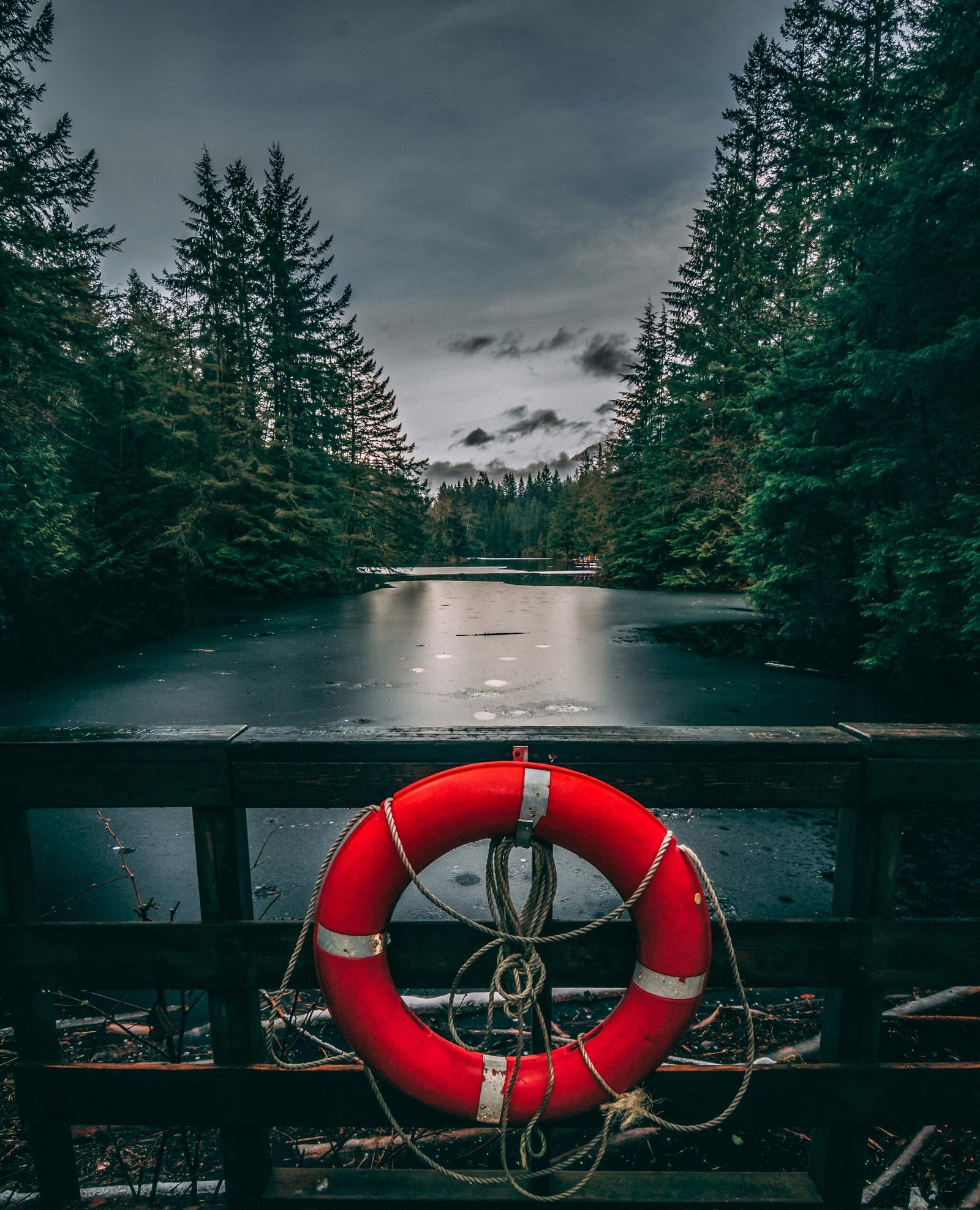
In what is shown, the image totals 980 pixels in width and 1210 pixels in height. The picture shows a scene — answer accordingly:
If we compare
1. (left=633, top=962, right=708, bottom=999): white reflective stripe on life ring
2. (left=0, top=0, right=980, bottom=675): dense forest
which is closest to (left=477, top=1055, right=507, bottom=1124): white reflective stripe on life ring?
(left=633, top=962, right=708, bottom=999): white reflective stripe on life ring

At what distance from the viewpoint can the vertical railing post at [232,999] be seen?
1.33 meters

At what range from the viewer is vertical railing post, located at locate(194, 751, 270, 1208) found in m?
1.33

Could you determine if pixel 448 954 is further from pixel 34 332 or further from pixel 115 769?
pixel 34 332

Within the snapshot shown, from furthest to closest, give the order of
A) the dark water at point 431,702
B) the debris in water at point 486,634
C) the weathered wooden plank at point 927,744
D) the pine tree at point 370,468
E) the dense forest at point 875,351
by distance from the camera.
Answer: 1. the pine tree at point 370,468
2. the debris in water at point 486,634
3. the dense forest at point 875,351
4. the dark water at point 431,702
5. the weathered wooden plank at point 927,744

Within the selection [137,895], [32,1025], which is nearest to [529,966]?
[32,1025]

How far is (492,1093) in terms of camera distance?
1.22 m

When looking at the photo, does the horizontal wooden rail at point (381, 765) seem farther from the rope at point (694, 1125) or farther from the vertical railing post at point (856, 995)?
the rope at point (694, 1125)

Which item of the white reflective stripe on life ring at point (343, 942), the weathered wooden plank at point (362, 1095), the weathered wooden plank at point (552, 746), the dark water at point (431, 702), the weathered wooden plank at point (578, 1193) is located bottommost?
the dark water at point (431, 702)

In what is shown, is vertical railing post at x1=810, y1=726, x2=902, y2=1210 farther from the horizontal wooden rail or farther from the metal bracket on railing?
the metal bracket on railing

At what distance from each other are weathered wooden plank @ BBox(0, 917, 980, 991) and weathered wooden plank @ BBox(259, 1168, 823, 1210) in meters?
0.51

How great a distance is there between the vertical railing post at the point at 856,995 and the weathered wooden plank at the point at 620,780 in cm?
8

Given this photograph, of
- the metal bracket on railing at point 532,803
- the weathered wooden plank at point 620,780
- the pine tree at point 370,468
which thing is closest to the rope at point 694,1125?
the weathered wooden plank at point 620,780

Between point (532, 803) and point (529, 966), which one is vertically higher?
point (532, 803)

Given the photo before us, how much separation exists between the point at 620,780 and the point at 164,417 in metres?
16.2
